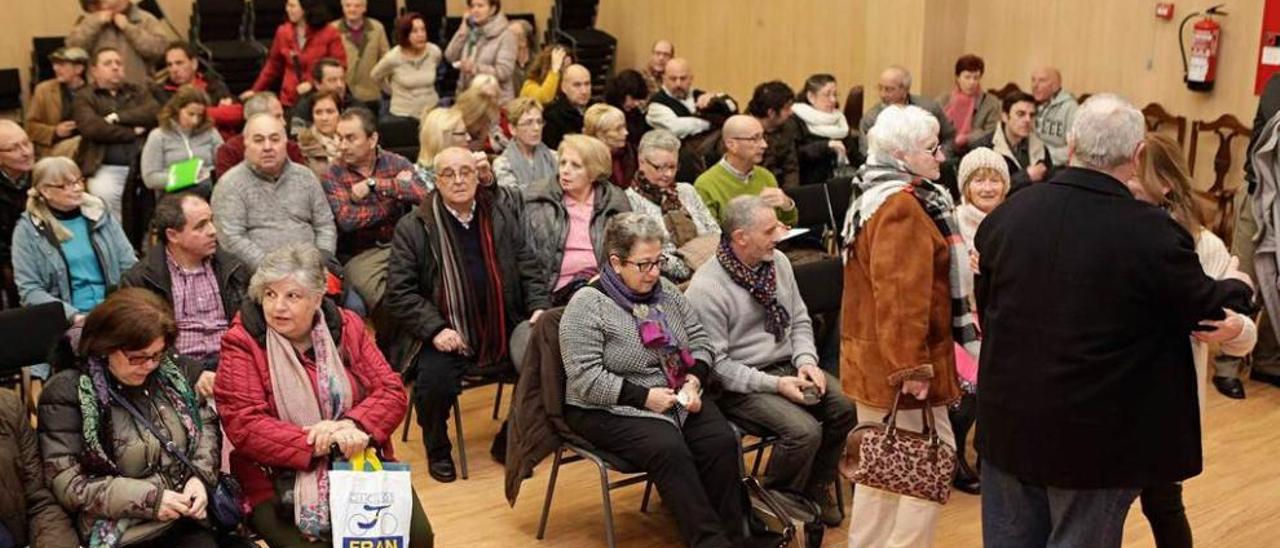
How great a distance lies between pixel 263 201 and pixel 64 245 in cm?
79

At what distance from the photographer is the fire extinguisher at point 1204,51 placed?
8.27 m

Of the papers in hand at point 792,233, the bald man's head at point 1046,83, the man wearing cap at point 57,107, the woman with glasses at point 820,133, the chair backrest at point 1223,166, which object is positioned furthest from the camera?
the bald man's head at point 1046,83

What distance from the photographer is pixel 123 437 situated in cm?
354

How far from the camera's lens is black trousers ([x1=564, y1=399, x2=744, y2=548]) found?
171 inches

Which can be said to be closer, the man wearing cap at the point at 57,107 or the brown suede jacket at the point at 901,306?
the brown suede jacket at the point at 901,306

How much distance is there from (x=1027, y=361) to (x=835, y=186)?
3913mm

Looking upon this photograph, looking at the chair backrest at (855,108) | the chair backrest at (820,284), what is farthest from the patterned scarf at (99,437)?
the chair backrest at (855,108)

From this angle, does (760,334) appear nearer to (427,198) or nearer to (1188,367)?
(427,198)

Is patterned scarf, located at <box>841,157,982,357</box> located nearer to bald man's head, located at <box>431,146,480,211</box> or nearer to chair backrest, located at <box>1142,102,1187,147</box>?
bald man's head, located at <box>431,146,480,211</box>

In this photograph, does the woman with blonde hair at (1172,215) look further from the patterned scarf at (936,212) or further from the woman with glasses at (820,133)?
the woman with glasses at (820,133)

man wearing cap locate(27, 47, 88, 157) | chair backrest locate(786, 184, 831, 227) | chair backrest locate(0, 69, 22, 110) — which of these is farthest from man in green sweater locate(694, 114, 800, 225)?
chair backrest locate(0, 69, 22, 110)

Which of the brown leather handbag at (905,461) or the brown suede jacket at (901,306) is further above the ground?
the brown suede jacket at (901,306)

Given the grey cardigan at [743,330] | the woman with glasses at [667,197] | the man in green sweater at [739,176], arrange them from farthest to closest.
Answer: the man in green sweater at [739,176] → the woman with glasses at [667,197] → the grey cardigan at [743,330]

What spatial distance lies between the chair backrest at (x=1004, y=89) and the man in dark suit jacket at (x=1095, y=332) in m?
6.36
